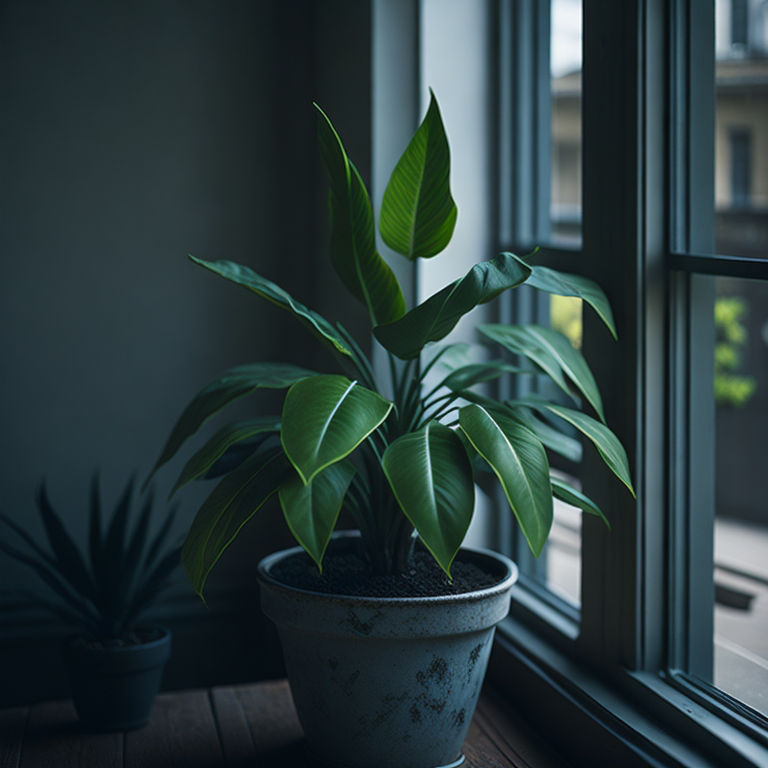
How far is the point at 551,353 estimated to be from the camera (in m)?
1.30

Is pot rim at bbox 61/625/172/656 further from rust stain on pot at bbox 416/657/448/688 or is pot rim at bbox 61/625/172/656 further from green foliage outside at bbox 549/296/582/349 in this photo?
green foliage outside at bbox 549/296/582/349

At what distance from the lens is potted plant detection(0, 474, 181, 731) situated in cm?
157

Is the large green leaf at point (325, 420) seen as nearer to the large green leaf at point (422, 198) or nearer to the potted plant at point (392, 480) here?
the potted plant at point (392, 480)

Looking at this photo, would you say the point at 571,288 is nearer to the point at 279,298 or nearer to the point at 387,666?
the point at 279,298

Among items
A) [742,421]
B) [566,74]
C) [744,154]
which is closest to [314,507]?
[566,74]

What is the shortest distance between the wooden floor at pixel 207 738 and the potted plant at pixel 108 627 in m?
0.06

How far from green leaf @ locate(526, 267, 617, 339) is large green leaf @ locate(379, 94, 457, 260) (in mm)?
155

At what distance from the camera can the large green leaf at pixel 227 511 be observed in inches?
44.4

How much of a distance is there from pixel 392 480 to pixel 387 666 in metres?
0.36

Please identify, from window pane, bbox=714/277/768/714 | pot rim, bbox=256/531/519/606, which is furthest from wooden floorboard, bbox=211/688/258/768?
window pane, bbox=714/277/768/714

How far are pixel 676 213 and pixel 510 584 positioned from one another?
659 mm

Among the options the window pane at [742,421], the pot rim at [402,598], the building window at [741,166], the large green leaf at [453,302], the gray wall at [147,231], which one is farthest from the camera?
the building window at [741,166]

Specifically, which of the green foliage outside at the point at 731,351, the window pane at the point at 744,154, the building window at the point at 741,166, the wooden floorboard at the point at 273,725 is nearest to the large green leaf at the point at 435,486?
the wooden floorboard at the point at 273,725

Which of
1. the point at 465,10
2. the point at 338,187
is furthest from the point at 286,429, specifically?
the point at 465,10
